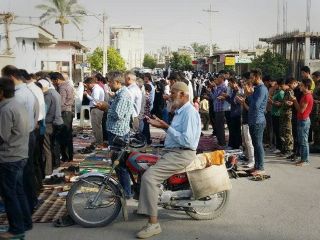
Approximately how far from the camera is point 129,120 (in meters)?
7.61

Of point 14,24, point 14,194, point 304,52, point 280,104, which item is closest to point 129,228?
point 14,194

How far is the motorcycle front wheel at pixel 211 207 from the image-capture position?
631cm

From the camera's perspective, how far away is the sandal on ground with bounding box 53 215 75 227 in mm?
6066

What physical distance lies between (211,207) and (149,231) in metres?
1.14

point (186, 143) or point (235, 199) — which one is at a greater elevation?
point (186, 143)

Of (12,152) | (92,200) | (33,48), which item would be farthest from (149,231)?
(33,48)

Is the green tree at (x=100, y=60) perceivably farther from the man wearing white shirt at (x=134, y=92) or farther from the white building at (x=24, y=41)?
the man wearing white shirt at (x=134, y=92)

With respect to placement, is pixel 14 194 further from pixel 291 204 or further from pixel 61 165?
pixel 61 165

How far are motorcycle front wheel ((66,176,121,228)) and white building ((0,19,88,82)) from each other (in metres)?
16.4

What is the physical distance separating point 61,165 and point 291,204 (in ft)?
16.9

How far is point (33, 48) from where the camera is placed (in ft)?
104

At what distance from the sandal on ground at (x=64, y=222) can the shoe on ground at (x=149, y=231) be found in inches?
39.0

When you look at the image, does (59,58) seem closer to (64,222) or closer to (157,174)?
(64,222)

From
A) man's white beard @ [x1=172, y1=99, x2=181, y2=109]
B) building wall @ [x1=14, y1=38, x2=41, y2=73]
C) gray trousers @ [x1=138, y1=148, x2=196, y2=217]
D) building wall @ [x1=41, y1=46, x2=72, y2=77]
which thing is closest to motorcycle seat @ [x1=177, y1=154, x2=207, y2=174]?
gray trousers @ [x1=138, y1=148, x2=196, y2=217]
